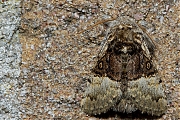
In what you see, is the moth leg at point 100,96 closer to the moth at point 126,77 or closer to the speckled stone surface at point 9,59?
the moth at point 126,77

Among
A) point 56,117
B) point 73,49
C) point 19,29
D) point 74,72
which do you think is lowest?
point 56,117

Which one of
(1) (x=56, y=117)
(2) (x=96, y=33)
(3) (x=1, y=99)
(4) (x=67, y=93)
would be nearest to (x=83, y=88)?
(4) (x=67, y=93)

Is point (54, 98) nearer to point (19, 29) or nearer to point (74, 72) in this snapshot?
point (74, 72)

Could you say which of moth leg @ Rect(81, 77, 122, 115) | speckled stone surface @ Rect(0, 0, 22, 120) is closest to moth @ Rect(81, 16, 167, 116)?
moth leg @ Rect(81, 77, 122, 115)

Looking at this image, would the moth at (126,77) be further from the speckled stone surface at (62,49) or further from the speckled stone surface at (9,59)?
the speckled stone surface at (9,59)

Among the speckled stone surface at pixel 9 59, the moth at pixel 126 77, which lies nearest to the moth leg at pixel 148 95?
the moth at pixel 126 77

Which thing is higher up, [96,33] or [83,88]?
[96,33]

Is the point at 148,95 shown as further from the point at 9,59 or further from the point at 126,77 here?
the point at 9,59
